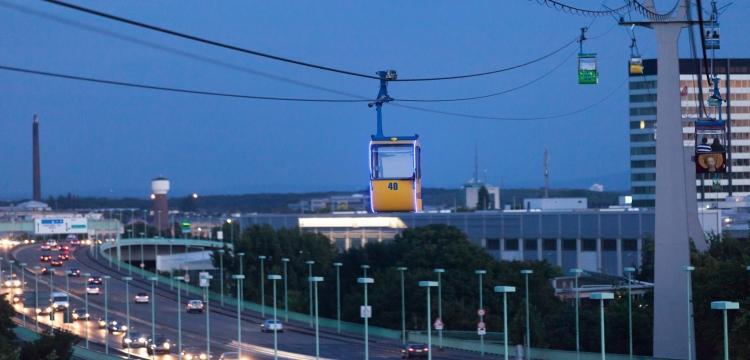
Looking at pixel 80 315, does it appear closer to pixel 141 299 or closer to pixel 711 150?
pixel 141 299

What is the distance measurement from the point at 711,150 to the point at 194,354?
32.5 meters

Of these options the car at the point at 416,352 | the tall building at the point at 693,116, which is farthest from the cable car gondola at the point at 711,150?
the tall building at the point at 693,116

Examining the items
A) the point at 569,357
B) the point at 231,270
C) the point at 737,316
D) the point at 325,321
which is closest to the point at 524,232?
the point at 231,270

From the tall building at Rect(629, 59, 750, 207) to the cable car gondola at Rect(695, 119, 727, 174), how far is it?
72.7 m

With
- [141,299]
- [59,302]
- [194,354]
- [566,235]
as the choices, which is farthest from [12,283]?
[566,235]

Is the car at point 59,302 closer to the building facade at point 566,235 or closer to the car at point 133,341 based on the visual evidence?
the car at point 133,341

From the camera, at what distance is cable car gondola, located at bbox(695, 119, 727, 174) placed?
39906 millimetres

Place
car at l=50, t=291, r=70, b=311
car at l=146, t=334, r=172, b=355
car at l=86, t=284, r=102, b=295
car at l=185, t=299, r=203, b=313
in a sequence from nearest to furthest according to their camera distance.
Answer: car at l=146, t=334, r=172, b=355, car at l=50, t=291, r=70, b=311, car at l=185, t=299, r=203, b=313, car at l=86, t=284, r=102, b=295

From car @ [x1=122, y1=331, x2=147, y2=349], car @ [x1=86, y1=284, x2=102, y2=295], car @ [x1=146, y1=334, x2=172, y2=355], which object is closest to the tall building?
car @ [x1=86, y1=284, x2=102, y2=295]

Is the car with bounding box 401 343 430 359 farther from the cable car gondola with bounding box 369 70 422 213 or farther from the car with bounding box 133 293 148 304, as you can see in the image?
the car with bounding box 133 293 148 304

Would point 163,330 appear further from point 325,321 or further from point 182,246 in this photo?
point 182,246

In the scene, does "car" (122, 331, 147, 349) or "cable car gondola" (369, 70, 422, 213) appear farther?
"car" (122, 331, 147, 349)

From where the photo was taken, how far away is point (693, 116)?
399 feet

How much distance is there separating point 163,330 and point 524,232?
52.5 metres
